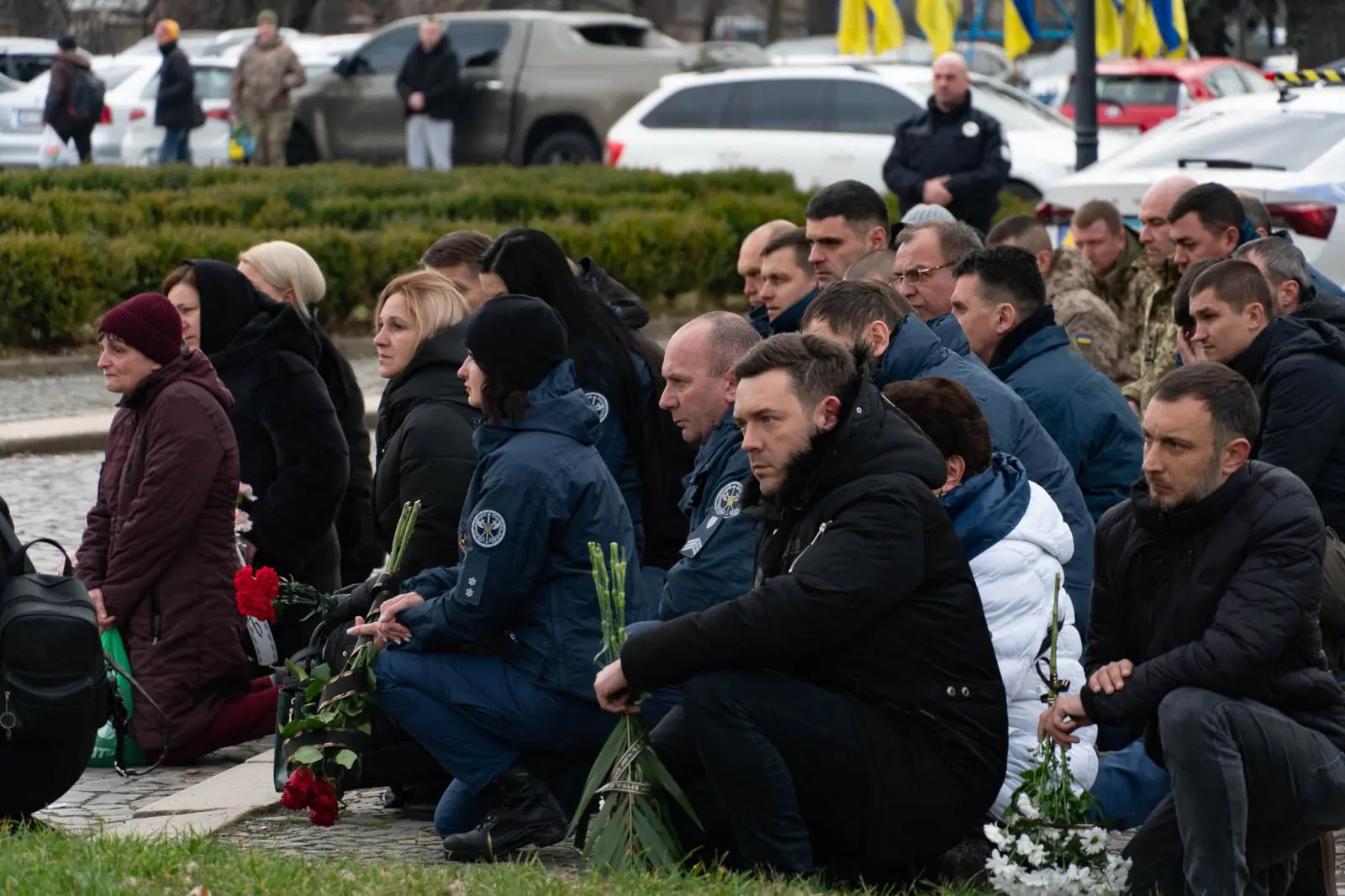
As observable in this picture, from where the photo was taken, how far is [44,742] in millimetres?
5773

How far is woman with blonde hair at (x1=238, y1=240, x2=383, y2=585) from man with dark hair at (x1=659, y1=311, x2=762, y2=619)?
7.15 feet

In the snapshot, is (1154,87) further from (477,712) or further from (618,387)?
(477,712)

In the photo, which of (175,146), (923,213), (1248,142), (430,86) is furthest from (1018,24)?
(923,213)

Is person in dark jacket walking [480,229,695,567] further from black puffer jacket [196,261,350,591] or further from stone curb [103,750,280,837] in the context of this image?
stone curb [103,750,280,837]

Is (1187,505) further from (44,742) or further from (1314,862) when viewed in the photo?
(44,742)

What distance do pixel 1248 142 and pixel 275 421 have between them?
7084 millimetres

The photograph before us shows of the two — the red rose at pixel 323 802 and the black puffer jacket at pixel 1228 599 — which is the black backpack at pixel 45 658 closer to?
the red rose at pixel 323 802

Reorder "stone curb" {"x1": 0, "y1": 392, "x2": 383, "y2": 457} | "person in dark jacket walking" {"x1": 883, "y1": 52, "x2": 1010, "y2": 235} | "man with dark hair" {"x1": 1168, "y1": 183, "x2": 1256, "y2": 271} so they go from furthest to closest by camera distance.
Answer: "person in dark jacket walking" {"x1": 883, "y1": 52, "x2": 1010, "y2": 235} → "stone curb" {"x1": 0, "y1": 392, "x2": 383, "y2": 457} → "man with dark hair" {"x1": 1168, "y1": 183, "x2": 1256, "y2": 271}

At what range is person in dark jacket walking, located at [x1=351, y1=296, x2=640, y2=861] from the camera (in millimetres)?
A: 5938

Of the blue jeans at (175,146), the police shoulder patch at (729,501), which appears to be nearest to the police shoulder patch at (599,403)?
the police shoulder patch at (729,501)

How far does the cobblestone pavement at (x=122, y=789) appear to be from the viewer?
6699 mm

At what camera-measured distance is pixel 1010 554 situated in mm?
5508

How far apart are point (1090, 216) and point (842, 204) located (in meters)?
2.00

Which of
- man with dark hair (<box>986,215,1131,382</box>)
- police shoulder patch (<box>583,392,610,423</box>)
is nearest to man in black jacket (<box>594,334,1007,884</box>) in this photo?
police shoulder patch (<box>583,392,610,423</box>)
